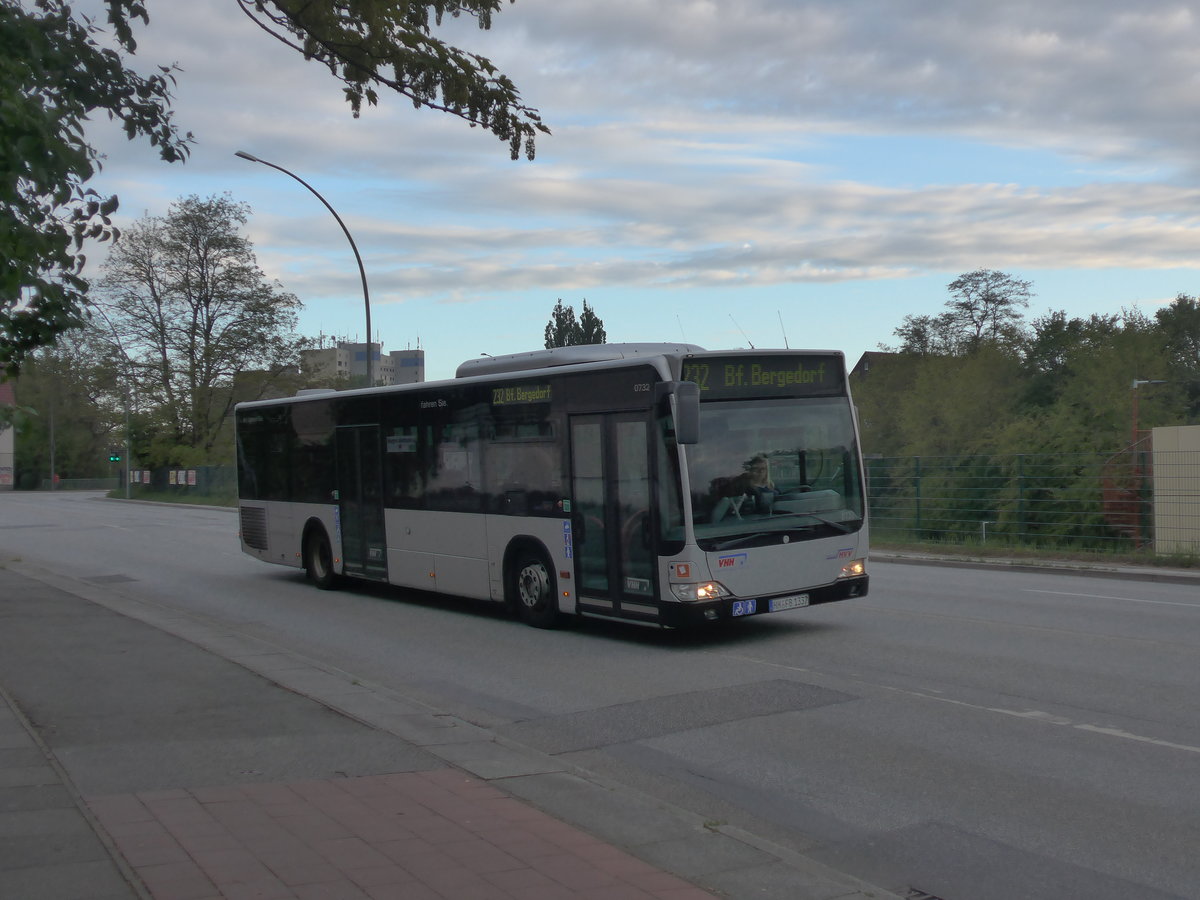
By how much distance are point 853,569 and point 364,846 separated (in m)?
7.54

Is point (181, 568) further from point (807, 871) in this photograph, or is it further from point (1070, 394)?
point (1070, 394)

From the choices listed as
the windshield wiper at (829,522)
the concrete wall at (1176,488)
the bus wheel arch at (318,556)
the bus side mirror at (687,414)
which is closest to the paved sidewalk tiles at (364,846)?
the bus side mirror at (687,414)

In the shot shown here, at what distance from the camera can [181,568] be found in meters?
21.7

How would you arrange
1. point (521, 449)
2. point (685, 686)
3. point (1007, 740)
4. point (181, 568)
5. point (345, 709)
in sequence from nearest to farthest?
point (1007, 740) < point (345, 709) < point (685, 686) < point (521, 449) < point (181, 568)

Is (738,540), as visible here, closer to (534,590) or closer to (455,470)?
(534,590)

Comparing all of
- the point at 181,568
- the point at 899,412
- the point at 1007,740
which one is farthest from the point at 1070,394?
the point at 1007,740

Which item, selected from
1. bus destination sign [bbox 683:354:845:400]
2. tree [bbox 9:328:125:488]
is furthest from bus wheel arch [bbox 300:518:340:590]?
bus destination sign [bbox 683:354:845:400]

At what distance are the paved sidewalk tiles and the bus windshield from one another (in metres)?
5.05

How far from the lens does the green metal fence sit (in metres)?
20.1

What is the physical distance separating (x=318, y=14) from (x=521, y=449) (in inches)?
185

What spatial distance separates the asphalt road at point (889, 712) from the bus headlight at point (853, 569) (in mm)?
593

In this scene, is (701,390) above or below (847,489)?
above

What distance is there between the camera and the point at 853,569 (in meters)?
11.8

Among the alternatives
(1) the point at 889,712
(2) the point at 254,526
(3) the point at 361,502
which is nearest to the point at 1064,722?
(1) the point at 889,712
